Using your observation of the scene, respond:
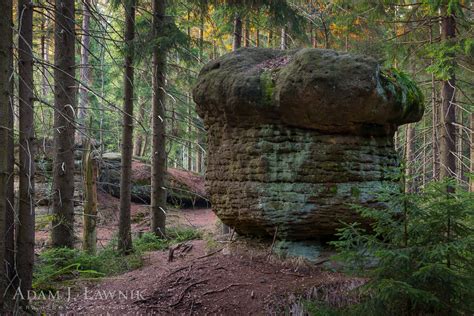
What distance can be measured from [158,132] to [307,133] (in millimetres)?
5051

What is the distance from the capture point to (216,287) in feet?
21.0

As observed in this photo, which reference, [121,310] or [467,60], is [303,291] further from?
[467,60]

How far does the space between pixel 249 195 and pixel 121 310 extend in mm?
2823

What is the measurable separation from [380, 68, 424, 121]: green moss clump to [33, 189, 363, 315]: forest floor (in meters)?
3.05

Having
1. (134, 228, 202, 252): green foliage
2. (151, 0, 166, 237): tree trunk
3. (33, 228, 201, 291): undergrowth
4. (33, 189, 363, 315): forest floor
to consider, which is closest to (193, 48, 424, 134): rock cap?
(33, 189, 363, 315): forest floor

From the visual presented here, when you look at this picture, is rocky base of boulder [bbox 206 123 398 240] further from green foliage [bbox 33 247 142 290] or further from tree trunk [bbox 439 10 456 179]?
tree trunk [bbox 439 10 456 179]

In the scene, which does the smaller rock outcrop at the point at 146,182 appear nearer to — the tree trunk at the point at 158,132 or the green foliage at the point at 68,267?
the tree trunk at the point at 158,132

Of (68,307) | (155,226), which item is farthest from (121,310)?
(155,226)

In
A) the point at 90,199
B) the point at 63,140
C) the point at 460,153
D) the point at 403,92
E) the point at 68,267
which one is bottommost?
the point at 68,267

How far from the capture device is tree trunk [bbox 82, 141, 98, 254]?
376 inches

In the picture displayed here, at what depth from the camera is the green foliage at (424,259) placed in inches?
150

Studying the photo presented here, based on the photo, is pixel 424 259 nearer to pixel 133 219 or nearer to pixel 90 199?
pixel 90 199

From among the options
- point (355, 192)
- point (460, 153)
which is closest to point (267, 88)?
point (355, 192)

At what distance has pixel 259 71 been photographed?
7.24m
